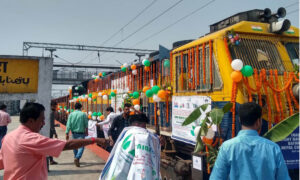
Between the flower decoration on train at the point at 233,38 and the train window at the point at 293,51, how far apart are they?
1269 mm

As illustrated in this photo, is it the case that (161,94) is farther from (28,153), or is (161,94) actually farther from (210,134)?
(28,153)

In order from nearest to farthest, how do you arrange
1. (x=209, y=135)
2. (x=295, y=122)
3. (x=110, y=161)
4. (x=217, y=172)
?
1. (x=217, y=172)
2. (x=110, y=161)
3. (x=295, y=122)
4. (x=209, y=135)

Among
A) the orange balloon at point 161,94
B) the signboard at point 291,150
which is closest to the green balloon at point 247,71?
the signboard at point 291,150

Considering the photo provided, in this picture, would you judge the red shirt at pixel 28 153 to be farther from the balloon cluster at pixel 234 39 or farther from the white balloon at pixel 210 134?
the balloon cluster at pixel 234 39

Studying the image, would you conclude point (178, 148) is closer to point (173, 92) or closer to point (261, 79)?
point (173, 92)

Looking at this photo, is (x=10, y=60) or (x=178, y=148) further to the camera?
(x=178, y=148)

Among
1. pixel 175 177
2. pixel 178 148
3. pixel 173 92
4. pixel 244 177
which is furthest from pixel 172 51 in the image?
pixel 244 177

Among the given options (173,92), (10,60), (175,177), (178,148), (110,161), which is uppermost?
(10,60)

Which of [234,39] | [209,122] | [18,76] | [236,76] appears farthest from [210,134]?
[18,76]

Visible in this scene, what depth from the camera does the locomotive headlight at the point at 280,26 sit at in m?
4.85

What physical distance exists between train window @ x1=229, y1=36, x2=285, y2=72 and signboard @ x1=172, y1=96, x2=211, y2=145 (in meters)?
0.94

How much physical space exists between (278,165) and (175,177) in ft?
11.0

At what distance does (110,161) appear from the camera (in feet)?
10.1

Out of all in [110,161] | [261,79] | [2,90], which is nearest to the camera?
[110,161]
